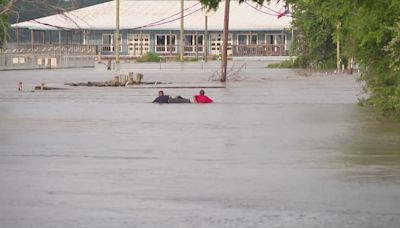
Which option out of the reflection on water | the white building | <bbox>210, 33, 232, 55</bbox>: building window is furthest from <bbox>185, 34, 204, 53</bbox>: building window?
the reflection on water

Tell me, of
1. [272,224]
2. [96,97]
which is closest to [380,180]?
[272,224]

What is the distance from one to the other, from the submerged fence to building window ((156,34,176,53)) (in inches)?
890

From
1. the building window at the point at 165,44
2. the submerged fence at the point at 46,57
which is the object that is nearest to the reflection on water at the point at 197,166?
the submerged fence at the point at 46,57

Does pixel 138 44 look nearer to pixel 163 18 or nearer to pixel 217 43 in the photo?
pixel 163 18

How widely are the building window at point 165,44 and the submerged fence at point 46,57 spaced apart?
2260 centimetres

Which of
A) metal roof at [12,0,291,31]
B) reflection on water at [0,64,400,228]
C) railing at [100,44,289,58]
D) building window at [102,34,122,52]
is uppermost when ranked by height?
metal roof at [12,0,291,31]

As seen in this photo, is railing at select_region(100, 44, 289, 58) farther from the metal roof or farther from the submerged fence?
the submerged fence

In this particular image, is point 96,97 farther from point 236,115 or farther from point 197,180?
point 197,180

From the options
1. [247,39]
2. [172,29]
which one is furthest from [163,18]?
[247,39]

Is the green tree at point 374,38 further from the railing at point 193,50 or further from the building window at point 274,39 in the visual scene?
the railing at point 193,50

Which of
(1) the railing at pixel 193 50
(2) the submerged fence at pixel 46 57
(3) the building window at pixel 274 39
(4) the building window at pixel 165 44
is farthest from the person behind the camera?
(1) the railing at pixel 193 50

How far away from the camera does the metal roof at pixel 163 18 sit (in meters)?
116

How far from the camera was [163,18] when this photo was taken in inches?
4756

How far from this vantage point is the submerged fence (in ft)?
271
